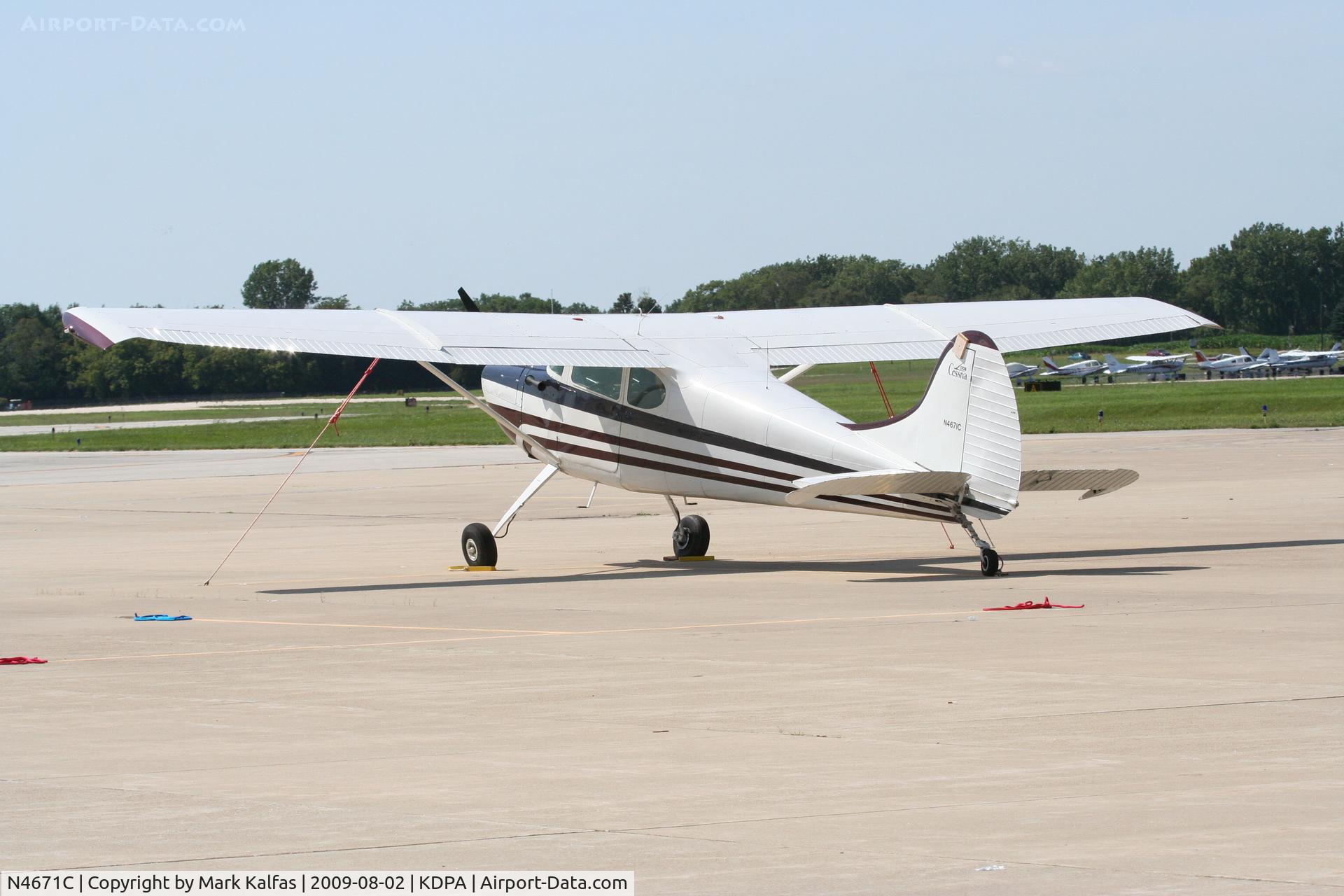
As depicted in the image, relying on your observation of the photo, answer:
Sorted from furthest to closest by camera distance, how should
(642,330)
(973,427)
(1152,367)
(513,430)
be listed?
(1152,367) < (513,430) < (642,330) < (973,427)

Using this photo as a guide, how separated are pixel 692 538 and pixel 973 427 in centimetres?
493

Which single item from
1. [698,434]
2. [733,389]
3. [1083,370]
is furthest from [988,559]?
[1083,370]

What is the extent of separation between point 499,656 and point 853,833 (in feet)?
18.8

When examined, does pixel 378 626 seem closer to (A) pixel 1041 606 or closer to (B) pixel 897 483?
(B) pixel 897 483

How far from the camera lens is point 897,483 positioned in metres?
15.0

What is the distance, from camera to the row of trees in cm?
13000

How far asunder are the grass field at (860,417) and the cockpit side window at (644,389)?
22812 millimetres

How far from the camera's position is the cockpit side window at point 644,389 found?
18.2 meters

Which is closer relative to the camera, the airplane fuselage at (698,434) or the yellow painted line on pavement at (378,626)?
the yellow painted line on pavement at (378,626)

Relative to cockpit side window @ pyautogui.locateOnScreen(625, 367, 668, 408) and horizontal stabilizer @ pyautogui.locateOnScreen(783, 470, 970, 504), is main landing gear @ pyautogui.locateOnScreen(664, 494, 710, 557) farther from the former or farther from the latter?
horizontal stabilizer @ pyautogui.locateOnScreen(783, 470, 970, 504)

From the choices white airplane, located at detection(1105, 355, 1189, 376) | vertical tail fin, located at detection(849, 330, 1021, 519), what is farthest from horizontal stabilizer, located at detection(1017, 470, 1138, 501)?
white airplane, located at detection(1105, 355, 1189, 376)

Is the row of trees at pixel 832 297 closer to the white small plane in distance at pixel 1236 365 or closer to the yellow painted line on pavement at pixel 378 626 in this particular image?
the white small plane in distance at pixel 1236 365

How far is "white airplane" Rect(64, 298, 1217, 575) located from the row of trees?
54.3m

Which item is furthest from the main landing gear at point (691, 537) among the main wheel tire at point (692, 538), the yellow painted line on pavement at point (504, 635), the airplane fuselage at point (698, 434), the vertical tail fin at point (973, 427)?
the yellow painted line on pavement at point (504, 635)
